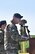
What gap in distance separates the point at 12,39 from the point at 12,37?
0.18 ft

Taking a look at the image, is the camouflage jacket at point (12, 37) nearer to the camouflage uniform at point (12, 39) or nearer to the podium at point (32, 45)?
the camouflage uniform at point (12, 39)

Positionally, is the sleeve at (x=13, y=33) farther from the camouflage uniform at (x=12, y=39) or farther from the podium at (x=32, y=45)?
the podium at (x=32, y=45)

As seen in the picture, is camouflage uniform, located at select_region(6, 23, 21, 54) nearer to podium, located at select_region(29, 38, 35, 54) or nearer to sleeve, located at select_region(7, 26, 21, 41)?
sleeve, located at select_region(7, 26, 21, 41)

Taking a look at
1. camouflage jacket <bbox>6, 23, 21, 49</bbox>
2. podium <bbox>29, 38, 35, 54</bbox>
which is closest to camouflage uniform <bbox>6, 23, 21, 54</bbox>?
camouflage jacket <bbox>6, 23, 21, 49</bbox>

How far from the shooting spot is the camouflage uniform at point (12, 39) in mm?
4128

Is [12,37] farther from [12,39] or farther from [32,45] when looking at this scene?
[32,45]

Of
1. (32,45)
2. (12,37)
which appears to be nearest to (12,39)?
(12,37)

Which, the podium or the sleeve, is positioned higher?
the sleeve

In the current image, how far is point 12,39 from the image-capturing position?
421 cm

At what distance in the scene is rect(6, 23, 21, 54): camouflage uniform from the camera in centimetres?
413

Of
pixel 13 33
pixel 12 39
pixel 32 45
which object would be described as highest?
pixel 13 33

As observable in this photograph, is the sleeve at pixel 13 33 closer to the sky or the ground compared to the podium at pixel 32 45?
closer to the sky

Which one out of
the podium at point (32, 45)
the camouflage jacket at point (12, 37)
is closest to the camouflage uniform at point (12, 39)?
the camouflage jacket at point (12, 37)

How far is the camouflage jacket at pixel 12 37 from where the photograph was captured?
4.13 meters
